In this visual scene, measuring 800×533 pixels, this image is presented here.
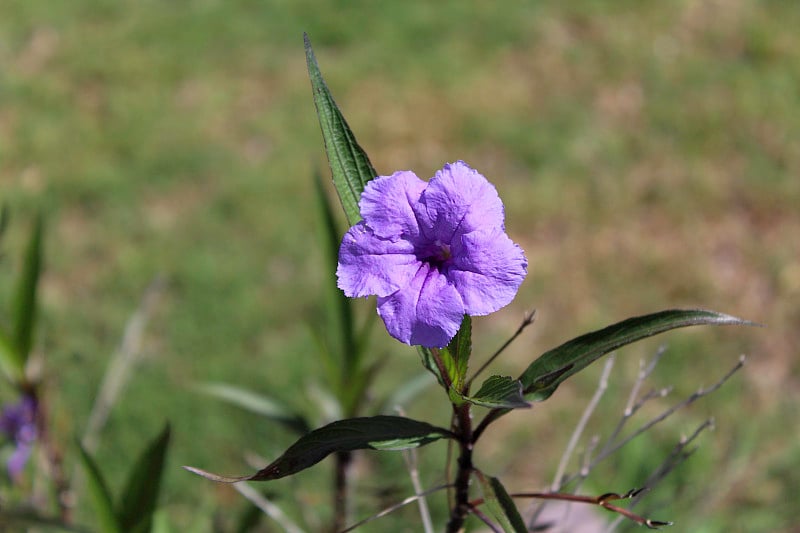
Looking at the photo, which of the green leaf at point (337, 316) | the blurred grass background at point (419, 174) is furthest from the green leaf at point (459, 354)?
the blurred grass background at point (419, 174)

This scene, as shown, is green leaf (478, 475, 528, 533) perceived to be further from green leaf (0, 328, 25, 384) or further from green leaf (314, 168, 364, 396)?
green leaf (0, 328, 25, 384)

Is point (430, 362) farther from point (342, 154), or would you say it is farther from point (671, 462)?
point (671, 462)

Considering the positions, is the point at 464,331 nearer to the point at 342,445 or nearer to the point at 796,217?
the point at 342,445

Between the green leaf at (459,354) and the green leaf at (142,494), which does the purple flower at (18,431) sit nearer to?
the green leaf at (142,494)

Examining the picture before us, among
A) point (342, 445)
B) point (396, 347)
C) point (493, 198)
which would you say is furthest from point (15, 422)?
point (396, 347)

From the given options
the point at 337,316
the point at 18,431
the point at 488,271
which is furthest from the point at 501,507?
the point at 18,431
